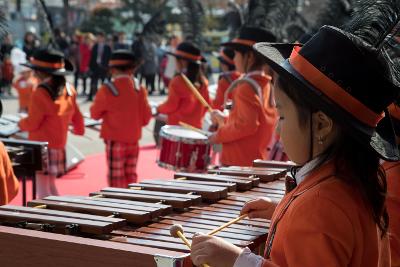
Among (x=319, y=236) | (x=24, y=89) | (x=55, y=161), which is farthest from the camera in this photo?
(x=24, y=89)

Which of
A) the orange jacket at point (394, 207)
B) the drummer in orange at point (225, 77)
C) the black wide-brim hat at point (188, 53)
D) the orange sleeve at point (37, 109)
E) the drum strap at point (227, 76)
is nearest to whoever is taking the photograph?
the orange jacket at point (394, 207)

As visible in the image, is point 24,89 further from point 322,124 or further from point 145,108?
point 322,124

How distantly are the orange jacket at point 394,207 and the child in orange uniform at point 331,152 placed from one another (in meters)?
0.79

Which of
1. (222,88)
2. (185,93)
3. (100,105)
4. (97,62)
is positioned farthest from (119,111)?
(97,62)

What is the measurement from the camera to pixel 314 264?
6.35 feet

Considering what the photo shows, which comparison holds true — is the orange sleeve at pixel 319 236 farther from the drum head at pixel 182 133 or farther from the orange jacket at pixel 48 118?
the orange jacket at pixel 48 118

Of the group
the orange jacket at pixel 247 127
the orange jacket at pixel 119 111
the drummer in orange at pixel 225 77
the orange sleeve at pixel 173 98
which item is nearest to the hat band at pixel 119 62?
the orange jacket at pixel 119 111

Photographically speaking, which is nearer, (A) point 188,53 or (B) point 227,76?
(A) point 188,53

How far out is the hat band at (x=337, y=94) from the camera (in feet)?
6.68

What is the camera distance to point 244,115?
5.54m

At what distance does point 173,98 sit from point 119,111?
38.1 inches

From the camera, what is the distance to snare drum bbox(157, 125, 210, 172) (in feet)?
19.6

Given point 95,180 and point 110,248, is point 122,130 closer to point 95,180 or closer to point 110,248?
point 95,180

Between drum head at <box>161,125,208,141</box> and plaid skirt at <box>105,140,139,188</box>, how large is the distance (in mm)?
1012
